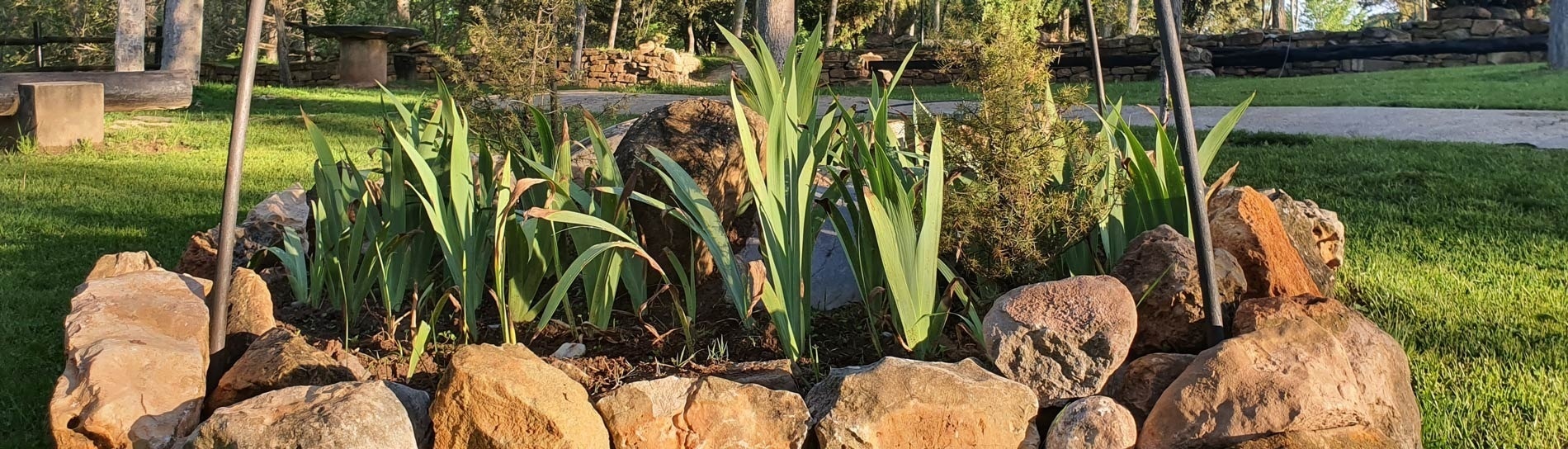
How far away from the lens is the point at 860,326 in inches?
111

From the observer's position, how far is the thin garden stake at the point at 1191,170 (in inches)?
86.4

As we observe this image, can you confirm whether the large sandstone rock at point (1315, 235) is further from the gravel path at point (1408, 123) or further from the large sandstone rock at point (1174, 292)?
the gravel path at point (1408, 123)

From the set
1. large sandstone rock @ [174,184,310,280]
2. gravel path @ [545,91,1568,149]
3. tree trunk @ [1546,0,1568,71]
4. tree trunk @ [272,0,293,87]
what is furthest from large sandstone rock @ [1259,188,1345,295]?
tree trunk @ [272,0,293,87]

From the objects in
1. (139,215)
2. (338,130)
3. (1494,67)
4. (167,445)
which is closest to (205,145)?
(338,130)

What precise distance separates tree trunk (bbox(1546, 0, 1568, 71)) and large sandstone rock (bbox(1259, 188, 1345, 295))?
1225 cm

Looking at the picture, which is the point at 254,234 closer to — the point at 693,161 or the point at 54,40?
the point at 693,161

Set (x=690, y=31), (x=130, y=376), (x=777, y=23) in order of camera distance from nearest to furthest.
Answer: (x=130, y=376), (x=777, y=23), (x=690, y=31)

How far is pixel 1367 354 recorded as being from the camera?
2.27 m

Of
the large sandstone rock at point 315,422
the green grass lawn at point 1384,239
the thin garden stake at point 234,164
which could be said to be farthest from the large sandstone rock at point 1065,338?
the thin garden stake at point 234,164

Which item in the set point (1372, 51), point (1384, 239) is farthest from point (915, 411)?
point (1372, 51)

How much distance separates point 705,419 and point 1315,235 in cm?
217

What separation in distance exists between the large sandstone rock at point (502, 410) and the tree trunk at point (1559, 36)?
14.7 metres

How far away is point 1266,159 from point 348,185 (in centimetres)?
492

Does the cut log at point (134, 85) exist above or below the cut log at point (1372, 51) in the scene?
below
